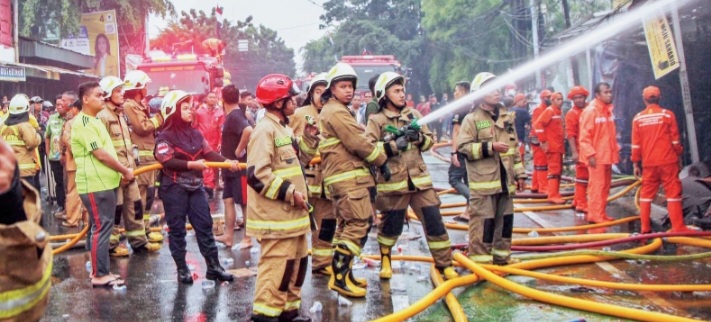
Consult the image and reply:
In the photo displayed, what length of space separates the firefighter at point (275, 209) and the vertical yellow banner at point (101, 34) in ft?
96.9

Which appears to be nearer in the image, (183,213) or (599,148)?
(183,213)

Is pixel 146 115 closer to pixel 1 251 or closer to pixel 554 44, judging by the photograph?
pixel 1 251

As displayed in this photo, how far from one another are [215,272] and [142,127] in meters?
2.16

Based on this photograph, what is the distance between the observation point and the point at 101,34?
108 ft

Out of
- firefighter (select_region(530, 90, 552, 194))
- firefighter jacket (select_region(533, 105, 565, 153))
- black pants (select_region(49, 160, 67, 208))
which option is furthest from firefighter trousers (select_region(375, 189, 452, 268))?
black pants (select_region(49, 160, 67, 208))

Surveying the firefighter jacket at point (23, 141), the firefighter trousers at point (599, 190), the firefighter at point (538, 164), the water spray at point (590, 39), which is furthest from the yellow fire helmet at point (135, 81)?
the firefighter at point (538, 164)

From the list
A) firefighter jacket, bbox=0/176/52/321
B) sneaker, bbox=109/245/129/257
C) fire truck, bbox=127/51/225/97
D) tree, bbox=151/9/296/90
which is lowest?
sneaker, bbox=109/245/129/257

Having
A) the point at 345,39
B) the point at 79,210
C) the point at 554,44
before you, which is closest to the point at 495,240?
the point at 79,210

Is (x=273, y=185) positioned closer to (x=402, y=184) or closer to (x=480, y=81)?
(x=402, y=184)

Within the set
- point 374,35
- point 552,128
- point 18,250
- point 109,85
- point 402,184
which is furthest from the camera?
point 374,35

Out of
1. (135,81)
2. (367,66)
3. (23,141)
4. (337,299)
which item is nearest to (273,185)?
(337,299)

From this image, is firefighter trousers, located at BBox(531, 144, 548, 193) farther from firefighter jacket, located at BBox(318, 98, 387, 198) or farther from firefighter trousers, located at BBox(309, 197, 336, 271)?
firefighter jacket, located at BBox(318, 98, 387, 198)

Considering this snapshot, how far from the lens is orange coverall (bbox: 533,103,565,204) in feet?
36.9

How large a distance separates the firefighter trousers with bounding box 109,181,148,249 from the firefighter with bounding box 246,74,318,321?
105 inches
